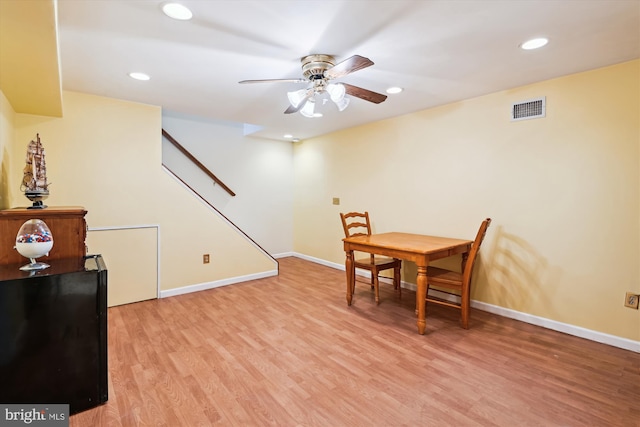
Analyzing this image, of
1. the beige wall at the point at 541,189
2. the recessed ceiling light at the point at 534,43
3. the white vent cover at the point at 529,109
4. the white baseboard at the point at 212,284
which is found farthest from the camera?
the white baseboard at the point at 212,284

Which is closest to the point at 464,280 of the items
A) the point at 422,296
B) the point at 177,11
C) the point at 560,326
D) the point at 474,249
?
the point at 474,249

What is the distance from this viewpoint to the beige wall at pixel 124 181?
305 centimetres

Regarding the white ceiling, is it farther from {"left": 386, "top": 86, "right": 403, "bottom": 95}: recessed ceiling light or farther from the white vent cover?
the white vent cover

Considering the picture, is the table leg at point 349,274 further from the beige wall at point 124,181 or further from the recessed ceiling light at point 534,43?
the recessed ceiling light at point 534,43

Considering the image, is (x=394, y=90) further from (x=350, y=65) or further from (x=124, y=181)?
(x=124, y=181)

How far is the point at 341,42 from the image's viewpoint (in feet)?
6.76

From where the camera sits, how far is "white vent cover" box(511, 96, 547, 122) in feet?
9.16

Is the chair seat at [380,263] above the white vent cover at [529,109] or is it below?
below

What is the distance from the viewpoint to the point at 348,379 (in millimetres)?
2051

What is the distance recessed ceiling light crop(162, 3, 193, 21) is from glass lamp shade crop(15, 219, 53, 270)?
1392 mm

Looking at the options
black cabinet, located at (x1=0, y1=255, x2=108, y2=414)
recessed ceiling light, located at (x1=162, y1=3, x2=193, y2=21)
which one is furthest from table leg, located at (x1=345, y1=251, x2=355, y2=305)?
recessed ceiling light, located at (x1=162, y1=3, x2=193, y2=21)

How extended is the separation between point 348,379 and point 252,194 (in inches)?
154

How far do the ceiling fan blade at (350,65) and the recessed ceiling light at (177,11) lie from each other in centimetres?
90

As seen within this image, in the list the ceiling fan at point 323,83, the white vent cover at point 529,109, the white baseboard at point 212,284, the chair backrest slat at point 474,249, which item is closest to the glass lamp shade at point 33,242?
the ceiling fan at point 323,83
